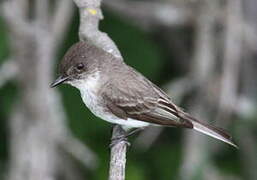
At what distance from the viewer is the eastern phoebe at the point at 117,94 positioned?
5.36 metres

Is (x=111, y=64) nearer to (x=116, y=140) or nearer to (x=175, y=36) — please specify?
(x=116, y=140)

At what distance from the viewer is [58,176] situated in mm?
7230

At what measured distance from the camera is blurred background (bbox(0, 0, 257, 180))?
6.50 meters

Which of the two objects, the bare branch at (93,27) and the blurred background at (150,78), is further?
the blurred background at (150,78)

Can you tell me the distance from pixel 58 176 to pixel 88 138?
507mm

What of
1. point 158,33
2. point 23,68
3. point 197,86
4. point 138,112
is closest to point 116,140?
point 138,112

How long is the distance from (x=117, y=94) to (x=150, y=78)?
1.62m

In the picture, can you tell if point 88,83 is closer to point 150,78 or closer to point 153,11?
point 150,78

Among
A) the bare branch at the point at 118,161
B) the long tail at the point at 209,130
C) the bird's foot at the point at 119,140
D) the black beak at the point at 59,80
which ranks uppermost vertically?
the black beak at the point at 59,80

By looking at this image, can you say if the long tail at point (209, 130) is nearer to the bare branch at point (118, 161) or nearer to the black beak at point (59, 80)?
the bare branch at point (118, 161)

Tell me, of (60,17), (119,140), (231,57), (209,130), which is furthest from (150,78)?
(119,140)

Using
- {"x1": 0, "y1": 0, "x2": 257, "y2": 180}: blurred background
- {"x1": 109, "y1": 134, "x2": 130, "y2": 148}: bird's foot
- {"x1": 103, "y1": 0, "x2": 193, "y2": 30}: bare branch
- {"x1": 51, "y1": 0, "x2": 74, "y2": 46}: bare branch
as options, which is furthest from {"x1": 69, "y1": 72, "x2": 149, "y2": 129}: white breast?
{"x1": 103, "y1": 0, "x2": 193, "y2": 30}: bare branch

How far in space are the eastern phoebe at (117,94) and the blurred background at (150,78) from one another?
→ 100cm

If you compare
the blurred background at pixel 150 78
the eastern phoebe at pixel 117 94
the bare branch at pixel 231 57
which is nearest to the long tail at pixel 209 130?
the eastern phoebe at pixel 117 94
